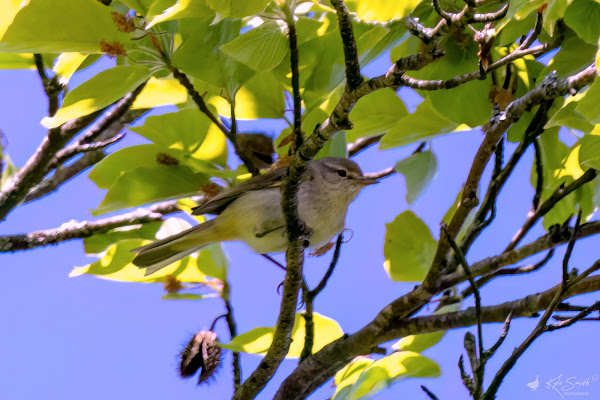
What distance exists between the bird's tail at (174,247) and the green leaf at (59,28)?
0.52 m

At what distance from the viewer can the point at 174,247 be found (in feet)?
6.09

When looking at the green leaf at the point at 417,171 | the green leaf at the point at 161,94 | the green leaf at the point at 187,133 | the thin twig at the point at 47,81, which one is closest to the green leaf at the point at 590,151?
the green leaf at the point at 417,171

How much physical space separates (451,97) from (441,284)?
0.38 metres

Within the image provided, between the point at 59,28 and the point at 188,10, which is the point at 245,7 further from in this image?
the point at 59,28

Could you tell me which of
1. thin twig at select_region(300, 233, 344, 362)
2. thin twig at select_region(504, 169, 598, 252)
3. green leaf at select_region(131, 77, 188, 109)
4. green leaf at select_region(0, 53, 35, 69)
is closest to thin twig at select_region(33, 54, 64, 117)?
green leaf at select_region(0, 53, 35, 69)

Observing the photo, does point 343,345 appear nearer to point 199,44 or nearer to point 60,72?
point 199,44

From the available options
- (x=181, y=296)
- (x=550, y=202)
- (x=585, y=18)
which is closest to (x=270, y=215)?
(x=181, y=296)

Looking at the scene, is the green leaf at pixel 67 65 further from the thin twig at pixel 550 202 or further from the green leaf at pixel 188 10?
the thin twig at pixel 550 202

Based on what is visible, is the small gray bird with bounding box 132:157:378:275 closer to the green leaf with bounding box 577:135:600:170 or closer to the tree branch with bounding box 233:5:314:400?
the tree branch with bounding box 233:5:314:400

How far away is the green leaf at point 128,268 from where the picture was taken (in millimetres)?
1572

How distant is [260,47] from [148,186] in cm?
44

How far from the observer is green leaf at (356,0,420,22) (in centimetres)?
103

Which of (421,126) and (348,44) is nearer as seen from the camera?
(348,44)

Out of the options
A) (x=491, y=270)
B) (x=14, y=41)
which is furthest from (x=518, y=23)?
(x=14, y=41)
